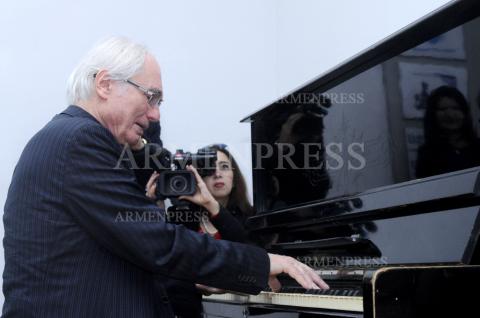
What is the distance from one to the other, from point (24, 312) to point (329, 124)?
45.3 inches

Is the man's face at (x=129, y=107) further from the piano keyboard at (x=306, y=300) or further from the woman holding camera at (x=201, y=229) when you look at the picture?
the piano keyboard at (x=306, y=300)

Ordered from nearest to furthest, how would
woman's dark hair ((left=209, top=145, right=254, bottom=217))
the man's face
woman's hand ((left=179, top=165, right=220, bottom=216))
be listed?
1. the man's face
2. woman's hand ((left=179, top=165, right=220, bottom=216))
3. woman's dark hair ((left=209, top=145, right=254, bottom=217))

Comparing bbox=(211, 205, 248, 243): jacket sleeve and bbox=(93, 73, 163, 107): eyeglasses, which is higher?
bbox=(93, 73, 163, 107): eyeglasses

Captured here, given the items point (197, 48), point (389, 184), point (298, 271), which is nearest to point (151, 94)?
point (298, 271)

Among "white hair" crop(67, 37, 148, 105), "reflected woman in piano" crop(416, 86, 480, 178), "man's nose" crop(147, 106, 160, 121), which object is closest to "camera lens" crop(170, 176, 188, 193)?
"man's nose" crop(147, 106, 160, 121)

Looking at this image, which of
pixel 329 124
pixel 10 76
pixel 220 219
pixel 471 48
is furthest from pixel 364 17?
pixel 10 76

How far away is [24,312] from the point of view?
134cm

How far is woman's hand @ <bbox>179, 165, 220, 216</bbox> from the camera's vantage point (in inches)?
79.1

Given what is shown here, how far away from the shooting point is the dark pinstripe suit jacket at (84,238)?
133 centimetres

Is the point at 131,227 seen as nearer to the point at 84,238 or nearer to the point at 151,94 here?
the point at 84,238

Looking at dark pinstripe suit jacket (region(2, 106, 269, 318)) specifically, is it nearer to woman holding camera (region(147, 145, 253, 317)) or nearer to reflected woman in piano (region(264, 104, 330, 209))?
woman holding camera (region(147, 145, 253, 317))

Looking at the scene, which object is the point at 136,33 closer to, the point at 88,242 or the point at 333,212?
the point at 333,212

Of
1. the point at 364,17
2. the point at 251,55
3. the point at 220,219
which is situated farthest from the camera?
the point at 251,55

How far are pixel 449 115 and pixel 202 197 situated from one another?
3.16ft
